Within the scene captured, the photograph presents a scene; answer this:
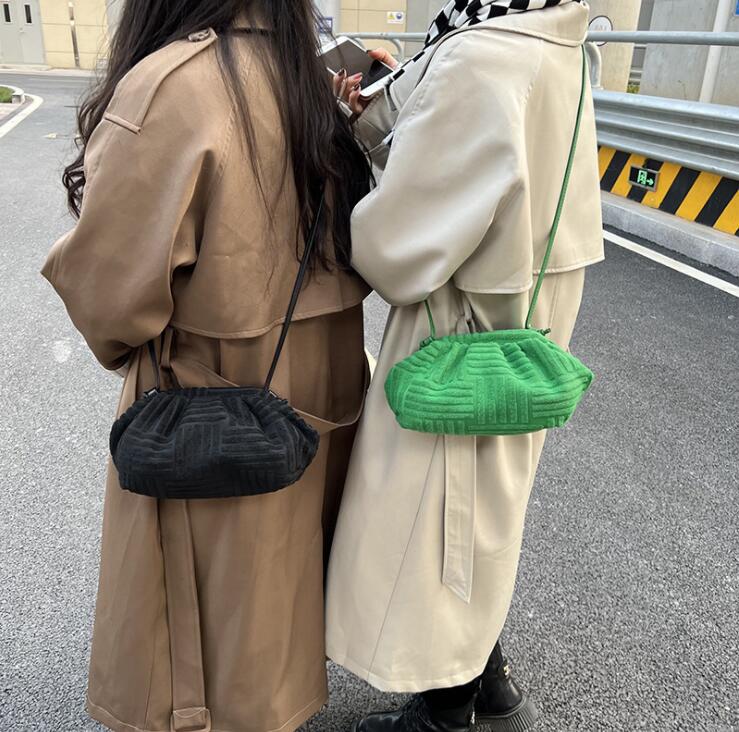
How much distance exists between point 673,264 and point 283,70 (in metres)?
4.63

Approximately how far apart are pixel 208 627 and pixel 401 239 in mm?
833

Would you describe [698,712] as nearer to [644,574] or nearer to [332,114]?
[644,574]

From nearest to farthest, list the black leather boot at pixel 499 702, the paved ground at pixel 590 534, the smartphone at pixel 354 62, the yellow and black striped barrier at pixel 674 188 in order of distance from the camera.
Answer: the smartphone at pixel 354 62 → the black leather boot at pixel 499 702 → the paved ground at pixel 590 534 → the yellow and black striped barrier at pixel 674 188

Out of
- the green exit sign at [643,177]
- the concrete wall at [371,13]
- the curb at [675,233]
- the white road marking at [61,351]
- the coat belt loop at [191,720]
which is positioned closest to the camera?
the coat belt loop at [191,720]

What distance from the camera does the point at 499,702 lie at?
1834 mm

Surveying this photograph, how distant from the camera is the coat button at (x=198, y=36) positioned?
1159mm

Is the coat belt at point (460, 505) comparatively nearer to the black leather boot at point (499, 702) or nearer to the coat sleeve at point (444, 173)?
the coat sleeve at point (444, 173)

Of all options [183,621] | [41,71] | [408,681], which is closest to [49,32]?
[41,71]

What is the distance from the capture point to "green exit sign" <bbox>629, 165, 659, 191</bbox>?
20.1 ft

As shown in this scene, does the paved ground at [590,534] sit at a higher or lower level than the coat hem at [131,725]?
lower

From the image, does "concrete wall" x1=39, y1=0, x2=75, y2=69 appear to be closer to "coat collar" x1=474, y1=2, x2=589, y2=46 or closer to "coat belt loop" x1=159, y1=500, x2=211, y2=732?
"coat belt loop" x1=159, y1=500, x2=211, y2=732

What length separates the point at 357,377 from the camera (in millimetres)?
1555

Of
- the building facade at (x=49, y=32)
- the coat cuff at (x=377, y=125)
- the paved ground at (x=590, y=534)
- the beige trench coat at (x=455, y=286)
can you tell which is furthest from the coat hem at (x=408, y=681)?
the building facade at (x=49, y=32)

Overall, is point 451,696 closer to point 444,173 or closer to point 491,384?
point 491,384
